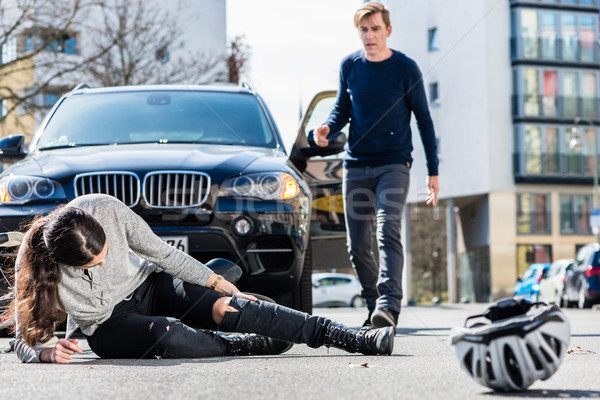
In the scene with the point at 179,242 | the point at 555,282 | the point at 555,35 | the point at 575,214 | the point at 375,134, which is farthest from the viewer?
the point at 555,35

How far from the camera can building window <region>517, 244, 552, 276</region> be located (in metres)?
44.9

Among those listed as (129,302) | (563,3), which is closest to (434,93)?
(563,3)

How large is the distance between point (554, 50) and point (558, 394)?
44.1m

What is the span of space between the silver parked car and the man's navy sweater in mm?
17229

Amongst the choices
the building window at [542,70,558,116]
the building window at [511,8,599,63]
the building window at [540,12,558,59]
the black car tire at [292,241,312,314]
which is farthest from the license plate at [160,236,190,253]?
the building window at [540,12,558,59]

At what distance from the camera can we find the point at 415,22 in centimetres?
4747

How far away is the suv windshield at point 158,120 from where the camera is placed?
7.79 metres

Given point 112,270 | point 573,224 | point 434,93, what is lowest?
point 573,224

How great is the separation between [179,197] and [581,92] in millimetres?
41980

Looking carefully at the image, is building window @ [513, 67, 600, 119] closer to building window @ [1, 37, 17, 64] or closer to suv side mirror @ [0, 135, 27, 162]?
building window @ [1, 37, 17, 64]

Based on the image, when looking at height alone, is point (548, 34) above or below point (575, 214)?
above

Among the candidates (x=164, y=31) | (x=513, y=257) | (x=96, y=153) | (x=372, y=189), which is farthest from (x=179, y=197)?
(x=513, y=257)

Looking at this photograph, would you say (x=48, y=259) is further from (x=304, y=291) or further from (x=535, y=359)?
(x=304, y=291)

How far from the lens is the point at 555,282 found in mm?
25484
